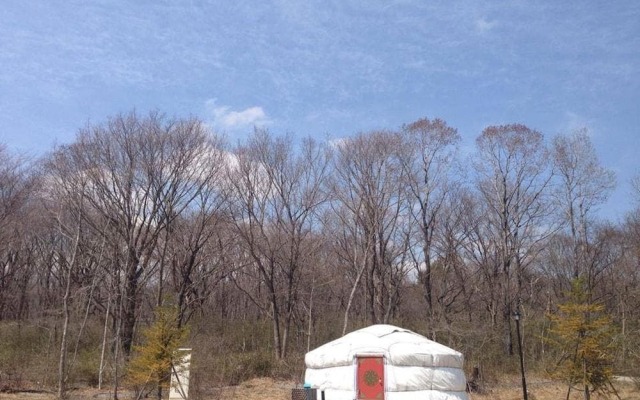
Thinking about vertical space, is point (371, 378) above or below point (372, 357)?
below

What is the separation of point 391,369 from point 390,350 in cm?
46

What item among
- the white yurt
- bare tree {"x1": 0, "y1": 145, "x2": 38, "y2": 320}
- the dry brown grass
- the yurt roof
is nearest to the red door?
the white yurt

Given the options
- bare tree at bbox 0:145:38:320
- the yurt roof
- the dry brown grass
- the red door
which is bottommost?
the dry brown grass

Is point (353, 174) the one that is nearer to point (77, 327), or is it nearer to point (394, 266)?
point (394, 266)

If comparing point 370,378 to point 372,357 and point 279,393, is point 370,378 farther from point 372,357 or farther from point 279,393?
point 279,393

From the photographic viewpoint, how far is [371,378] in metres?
14.9

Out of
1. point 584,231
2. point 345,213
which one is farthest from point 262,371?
point 584,231

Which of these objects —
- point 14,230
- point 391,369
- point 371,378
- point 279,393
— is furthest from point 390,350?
point 14,230

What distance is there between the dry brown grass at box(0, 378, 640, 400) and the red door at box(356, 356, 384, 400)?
2695 millimetres

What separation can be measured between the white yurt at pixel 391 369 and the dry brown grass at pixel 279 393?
2.05 m

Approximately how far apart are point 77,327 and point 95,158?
6.77 metres

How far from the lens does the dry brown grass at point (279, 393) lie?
1534 centimetres

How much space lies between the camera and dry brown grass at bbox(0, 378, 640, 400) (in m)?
15.3

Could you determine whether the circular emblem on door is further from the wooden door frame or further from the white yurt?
the wooden door frame
